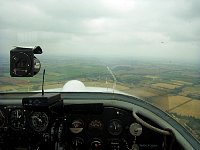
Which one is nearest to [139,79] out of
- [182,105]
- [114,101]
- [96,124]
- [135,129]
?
[182,105]

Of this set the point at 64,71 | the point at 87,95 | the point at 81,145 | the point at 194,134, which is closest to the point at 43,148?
the point at 81,145

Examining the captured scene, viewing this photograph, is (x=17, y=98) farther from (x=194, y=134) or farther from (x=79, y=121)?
(x=194, y=134)

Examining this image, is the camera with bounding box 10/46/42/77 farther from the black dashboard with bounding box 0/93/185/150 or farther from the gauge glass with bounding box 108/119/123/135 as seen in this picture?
the gauge glass with bounding box 108/119/123/135

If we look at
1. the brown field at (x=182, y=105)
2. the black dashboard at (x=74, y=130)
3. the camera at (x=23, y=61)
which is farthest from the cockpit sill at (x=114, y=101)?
the camera at (x=23, y=61)

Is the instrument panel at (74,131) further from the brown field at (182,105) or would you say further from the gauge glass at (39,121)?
the brown field at (182,105)

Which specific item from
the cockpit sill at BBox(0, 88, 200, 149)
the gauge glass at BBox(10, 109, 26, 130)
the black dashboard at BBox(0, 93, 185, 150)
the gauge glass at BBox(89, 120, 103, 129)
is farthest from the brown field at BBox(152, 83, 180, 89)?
the gauge glass at BBox(10, 109, 26, 130)

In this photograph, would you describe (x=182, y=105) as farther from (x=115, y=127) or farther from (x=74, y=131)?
(x=74, y=131)
